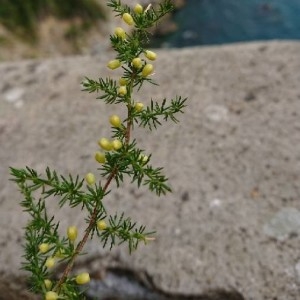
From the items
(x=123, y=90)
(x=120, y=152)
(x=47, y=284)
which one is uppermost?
(x=123, y=90)

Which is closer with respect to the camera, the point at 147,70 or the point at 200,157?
the point at 147,70

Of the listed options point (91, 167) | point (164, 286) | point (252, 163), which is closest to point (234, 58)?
point (252, 163)

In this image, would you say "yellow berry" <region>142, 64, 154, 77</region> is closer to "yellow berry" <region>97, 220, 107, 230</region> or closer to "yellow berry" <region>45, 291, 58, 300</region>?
"yellow berry" <region>97, 220, 107, 230</region>

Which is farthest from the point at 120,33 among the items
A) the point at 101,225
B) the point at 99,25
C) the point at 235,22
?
the point at 235,22

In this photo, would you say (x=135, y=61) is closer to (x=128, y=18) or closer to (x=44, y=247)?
(x=128, y=18)

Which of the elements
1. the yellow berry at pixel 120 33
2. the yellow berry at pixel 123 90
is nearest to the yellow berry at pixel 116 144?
the yellow berry at pixel 123 90

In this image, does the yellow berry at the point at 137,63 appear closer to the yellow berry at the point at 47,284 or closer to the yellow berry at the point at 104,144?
the yellow berry at the point at 104,144
